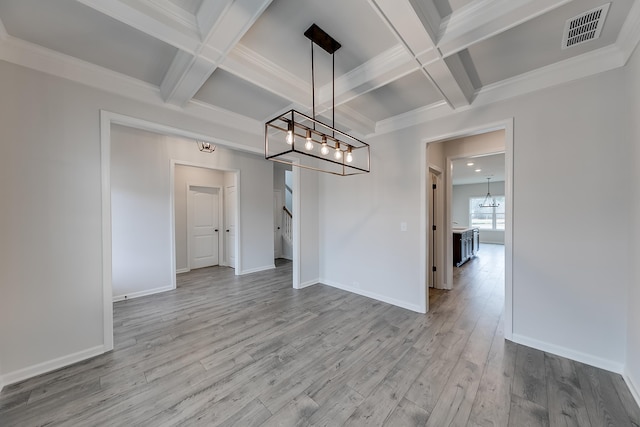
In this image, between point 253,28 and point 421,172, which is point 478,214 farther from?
point 253,28

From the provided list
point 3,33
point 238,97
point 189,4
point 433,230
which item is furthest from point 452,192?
point 3,33

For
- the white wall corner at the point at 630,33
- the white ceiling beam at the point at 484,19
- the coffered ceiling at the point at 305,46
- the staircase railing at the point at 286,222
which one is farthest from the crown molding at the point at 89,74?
the staircase railing at the point at 286,222

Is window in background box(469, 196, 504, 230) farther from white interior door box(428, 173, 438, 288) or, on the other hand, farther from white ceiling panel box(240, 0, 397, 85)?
white ceiling panel box(240, 0, 397, 85)

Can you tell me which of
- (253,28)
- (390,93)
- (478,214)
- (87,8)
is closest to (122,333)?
(87,8)

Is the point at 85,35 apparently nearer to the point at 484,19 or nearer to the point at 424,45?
the point at 424,45

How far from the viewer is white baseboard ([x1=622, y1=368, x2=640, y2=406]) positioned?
1.73 meters

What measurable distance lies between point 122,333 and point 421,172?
4.27 metres

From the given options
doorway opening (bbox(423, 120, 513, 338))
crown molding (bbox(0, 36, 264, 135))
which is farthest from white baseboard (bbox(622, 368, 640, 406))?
crown molding (bbox(0, 36, 264, 135))

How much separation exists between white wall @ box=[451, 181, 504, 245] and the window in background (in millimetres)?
183

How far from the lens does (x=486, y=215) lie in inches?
425

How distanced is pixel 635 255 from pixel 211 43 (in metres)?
3.73

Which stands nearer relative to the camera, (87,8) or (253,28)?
(87,8)

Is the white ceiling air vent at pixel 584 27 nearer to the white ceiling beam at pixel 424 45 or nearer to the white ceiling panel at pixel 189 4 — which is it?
the white ceiling beam at pixel 424 45

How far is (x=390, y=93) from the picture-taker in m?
2.81
